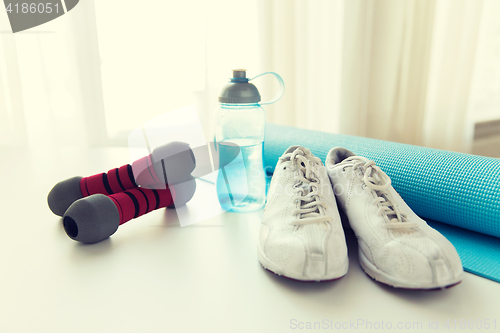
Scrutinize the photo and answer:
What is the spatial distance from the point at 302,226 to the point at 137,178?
1.18 ft

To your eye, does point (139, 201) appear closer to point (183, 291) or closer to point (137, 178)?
point (137, 178)

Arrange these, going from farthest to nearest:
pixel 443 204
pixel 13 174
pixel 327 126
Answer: pixel 327 126 < pixel 13 174 < pixel 443 204

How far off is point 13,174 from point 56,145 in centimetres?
40

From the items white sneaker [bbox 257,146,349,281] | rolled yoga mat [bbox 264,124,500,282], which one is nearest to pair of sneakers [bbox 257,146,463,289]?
white sneaker [bbox 257,146,349,281]

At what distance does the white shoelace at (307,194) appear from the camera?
21.8 inches

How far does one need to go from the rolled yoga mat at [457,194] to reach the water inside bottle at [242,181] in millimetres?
264

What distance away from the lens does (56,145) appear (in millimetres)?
1389

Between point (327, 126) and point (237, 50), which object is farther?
point (327, 126)

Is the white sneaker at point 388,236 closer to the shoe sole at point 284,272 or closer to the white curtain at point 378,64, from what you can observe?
the shoe sole at point 284,272

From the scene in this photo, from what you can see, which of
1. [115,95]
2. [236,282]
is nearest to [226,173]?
[236,282]

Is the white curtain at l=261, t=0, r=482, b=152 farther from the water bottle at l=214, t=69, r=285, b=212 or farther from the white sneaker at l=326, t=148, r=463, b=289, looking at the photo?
the white sneaker at l=326, t=148, r=463, b=289

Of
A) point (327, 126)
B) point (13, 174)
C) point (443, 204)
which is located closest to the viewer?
point (443, 204)

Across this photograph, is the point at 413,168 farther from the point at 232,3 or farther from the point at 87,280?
the point at 232,3

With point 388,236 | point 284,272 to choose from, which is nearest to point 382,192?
point 388,236
